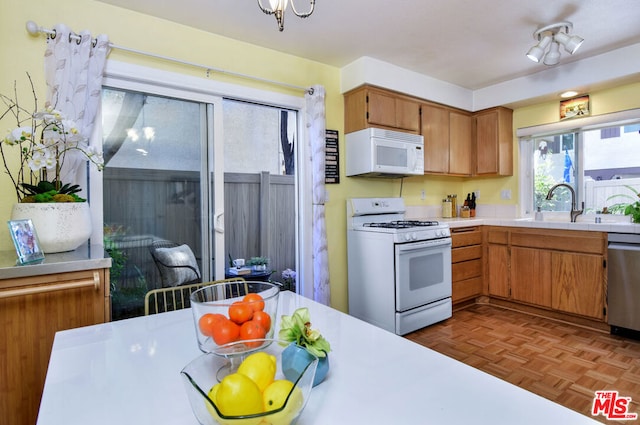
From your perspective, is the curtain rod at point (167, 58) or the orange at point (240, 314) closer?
the orange at point (240, 314)

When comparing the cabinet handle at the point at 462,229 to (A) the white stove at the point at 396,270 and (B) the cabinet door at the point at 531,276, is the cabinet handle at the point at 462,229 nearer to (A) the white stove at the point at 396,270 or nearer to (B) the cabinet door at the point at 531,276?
(A) the white stove at the point at 396,270

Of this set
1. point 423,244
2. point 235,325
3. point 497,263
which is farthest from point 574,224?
point 235,325

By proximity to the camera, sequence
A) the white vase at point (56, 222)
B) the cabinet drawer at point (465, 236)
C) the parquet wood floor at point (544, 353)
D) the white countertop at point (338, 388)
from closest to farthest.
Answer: the white countertop at point (338, 388) < the white vase at point (56, 222) < the parquet wood floor at point (544, 353) < the cabinet drawer at point (465, 236)

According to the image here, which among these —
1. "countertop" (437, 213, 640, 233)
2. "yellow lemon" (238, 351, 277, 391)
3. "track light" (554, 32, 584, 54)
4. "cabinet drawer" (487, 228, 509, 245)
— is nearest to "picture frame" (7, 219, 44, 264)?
"yellow lemon" (238, 351, 277, 391)

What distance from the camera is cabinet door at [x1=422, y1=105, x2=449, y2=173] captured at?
11.8 ft

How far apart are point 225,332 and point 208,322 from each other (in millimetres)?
57

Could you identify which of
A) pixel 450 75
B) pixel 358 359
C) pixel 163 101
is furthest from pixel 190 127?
pixel 450 75

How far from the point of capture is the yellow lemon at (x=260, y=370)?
58cm

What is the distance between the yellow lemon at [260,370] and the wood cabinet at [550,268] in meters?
3.33

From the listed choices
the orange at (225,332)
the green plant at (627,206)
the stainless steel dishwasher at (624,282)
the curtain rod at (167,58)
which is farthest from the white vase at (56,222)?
the green plant at (627,206)

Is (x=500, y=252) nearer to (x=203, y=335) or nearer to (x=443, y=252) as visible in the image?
(x=443, y=252)

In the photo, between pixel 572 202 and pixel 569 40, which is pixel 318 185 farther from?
pixel 572 202

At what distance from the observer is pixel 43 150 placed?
1.64 meters

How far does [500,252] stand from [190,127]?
3.16 meters
